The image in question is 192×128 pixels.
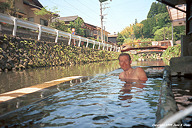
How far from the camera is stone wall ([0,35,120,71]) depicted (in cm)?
1059

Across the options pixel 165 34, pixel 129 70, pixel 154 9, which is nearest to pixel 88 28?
pixel 165 34

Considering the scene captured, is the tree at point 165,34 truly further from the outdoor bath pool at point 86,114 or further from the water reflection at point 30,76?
the outdoor bath pool at point 86,114

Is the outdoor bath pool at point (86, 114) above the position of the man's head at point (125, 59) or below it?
below

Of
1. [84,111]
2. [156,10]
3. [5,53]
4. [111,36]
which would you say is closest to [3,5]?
[5,53]

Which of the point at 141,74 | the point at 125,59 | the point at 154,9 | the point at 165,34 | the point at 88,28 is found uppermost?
the point at 154,9

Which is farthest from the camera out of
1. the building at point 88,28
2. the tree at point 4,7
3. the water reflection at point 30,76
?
the building at point 88,28

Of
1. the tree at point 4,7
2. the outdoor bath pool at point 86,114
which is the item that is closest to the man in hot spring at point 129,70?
the outdoor bath pool at point 86,114

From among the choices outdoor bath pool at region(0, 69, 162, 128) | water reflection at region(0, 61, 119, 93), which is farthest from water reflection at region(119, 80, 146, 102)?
water reflection at region(0, 61, 119, 93)

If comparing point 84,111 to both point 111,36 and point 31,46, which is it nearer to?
point 31,46

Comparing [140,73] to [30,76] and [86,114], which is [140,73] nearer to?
[86,114]

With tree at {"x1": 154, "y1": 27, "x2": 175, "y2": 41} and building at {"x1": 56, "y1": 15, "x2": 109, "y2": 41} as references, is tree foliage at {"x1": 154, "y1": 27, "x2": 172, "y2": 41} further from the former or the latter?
building at {"x1": 56, "y1": 15, "x2": 109, "y2": 41}

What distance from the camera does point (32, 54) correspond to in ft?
42.5

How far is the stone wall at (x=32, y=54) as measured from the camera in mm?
10587

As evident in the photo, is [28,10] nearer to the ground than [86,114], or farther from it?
farther from it
